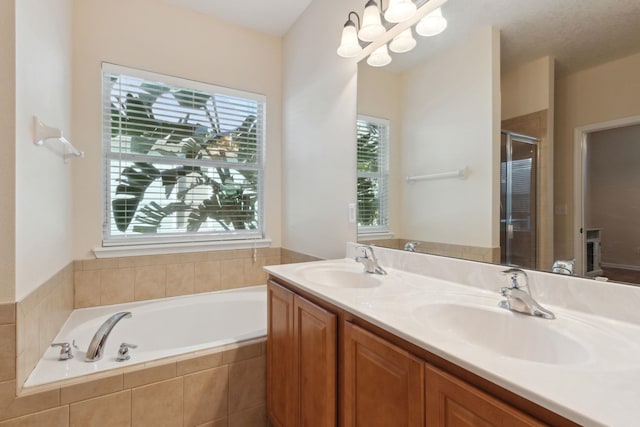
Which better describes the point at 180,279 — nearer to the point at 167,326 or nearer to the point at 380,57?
the point at 167,326

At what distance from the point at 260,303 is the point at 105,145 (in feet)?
5.29

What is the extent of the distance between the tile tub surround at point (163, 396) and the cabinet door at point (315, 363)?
1.51 ft

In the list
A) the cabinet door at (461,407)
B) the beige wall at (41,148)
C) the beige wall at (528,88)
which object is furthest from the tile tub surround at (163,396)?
the beige wall at (528,88)

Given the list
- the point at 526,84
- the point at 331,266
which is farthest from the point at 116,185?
the point at 526,84

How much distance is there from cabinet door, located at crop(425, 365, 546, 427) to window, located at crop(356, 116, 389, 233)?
1092 mm

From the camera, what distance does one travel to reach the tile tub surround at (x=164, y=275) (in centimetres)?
212

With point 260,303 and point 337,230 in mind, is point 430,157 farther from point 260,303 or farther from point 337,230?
point 260,303

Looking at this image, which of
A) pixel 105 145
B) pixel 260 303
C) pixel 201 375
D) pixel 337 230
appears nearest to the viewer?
pixel 201 375

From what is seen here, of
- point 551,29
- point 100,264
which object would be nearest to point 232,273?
point 100,264

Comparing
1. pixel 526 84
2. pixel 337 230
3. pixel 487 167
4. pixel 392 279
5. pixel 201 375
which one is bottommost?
pixel 201 375

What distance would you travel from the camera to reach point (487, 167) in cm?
125

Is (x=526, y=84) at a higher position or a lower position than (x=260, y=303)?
higher

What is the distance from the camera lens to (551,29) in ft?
3.44

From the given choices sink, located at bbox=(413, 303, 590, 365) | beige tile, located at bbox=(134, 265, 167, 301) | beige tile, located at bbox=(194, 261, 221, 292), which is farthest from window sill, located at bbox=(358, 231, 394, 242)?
beige tile, located at bbox=(134, 265, 167, 301)
